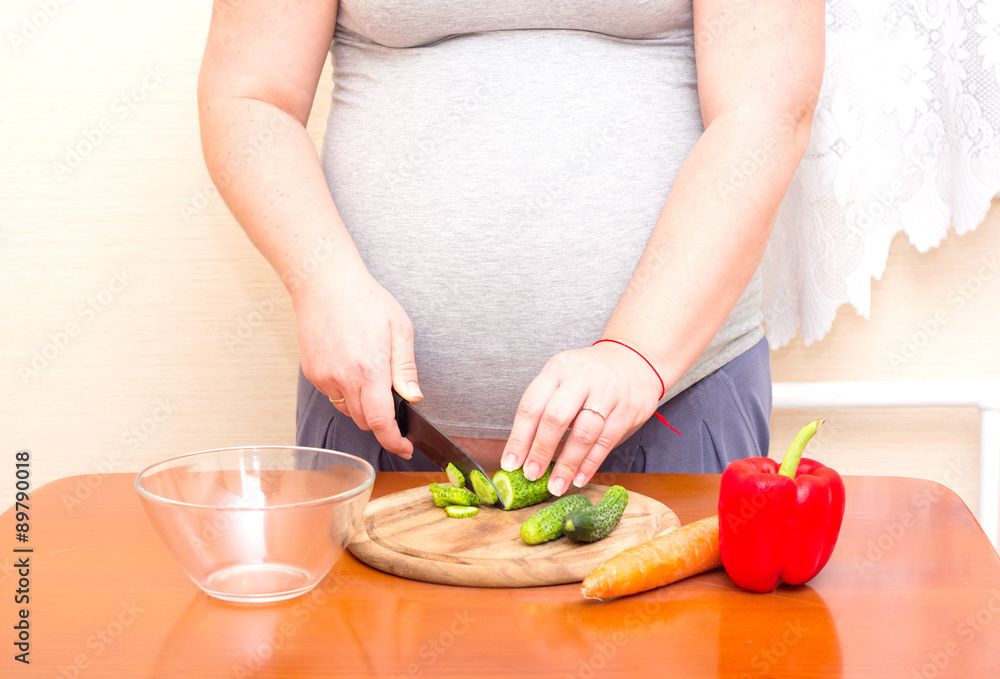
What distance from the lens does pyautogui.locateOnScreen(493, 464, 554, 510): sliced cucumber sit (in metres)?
0.77

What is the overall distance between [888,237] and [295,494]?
1.20 metres

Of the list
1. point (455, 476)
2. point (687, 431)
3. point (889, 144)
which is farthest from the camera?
point (889, 144)

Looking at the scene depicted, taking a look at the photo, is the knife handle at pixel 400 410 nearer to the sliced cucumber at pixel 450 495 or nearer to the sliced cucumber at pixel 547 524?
the sliced cucumber at pixel 450 495

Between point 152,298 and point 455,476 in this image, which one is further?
point 152,298

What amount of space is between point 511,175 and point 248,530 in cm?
54

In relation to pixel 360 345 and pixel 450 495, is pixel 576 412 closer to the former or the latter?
pixel 450 495

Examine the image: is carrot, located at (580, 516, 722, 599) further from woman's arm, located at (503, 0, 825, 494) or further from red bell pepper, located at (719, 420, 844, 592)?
woman's arm, located at (503, 0, 825, 494)

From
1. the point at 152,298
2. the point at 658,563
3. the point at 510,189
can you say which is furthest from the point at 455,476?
the point at 152,298

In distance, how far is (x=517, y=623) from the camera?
1.89 feet

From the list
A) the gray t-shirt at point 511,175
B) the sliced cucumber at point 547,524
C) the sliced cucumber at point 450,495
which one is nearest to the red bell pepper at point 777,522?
the sliced cucumber at point 547,524

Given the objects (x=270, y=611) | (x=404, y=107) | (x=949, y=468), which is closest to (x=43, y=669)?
(x=270, y=611)

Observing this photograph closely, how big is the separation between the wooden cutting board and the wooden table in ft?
0.04

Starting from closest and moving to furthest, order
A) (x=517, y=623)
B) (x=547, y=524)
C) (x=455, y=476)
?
(x=517, y=623), (x=547, y=524), (x=455, y=476)

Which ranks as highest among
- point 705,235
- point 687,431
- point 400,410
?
point 705,235
